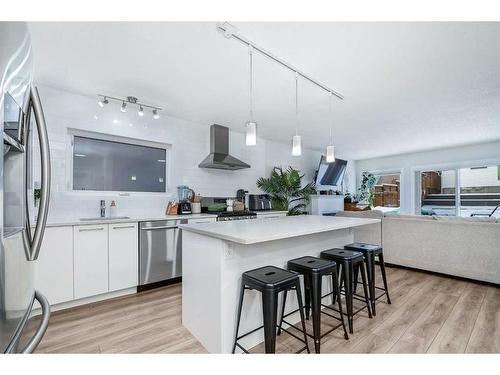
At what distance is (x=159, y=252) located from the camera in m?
3.14

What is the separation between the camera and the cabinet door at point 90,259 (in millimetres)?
Result: 2574

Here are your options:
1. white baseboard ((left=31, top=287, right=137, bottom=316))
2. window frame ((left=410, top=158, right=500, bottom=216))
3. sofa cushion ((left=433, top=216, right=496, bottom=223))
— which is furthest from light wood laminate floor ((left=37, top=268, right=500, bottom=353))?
window frame ((left=410, top=158, right=500, bottom=216))

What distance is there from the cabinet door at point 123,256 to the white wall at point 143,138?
0.63 meters

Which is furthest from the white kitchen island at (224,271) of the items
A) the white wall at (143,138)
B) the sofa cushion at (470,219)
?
the sofa cushion at (470,219)

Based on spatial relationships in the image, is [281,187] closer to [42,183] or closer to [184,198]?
[184,198]

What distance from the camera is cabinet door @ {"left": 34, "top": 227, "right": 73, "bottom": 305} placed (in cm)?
239

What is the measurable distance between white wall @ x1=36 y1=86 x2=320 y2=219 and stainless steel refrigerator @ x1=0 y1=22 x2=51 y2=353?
2.48 m

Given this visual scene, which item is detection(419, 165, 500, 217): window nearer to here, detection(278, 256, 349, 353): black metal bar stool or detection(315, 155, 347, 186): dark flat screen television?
detection(315, 155, 347, 186): dark flat screen television

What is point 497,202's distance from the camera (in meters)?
6.18

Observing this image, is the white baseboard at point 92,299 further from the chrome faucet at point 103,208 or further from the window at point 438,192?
the window at point 438,192

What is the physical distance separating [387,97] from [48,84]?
4.12 metres

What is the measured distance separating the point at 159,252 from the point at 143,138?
67.4 inches

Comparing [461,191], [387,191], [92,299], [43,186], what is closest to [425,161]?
[461,191]
